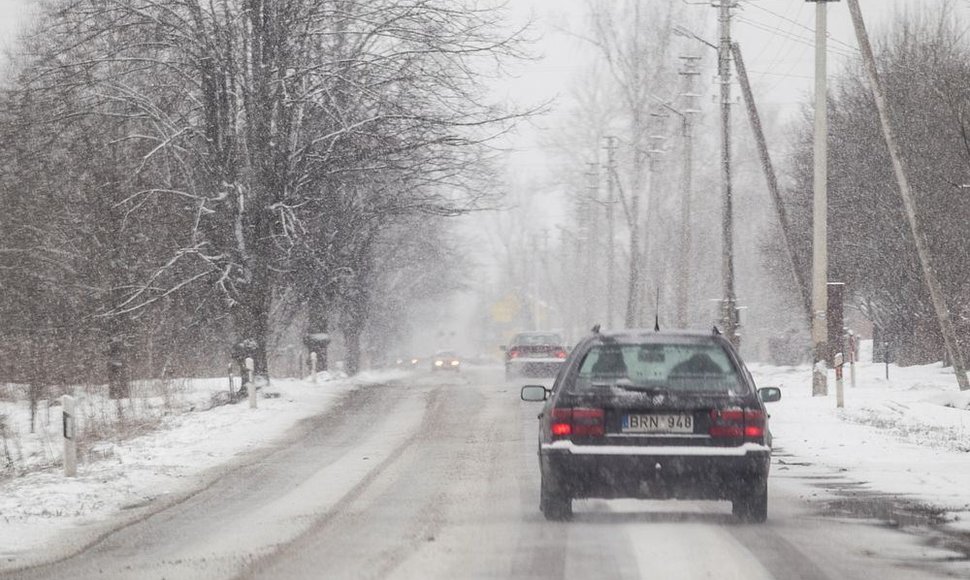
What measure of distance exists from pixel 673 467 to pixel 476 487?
3.36m

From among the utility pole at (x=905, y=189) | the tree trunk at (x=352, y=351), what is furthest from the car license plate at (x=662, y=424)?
the tree trunk at (x=352, y=351)

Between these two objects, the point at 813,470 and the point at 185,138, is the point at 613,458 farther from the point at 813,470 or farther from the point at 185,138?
the point at 185,138

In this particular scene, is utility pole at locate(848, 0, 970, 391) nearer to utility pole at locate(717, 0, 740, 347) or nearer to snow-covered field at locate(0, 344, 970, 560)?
snow-covered field at locate(0, 344, 970, 560)

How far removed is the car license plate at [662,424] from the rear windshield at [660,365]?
12.7 inches

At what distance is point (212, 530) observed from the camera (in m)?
10.2

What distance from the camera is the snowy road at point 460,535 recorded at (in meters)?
8.20

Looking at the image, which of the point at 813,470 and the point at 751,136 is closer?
the point at 813,470

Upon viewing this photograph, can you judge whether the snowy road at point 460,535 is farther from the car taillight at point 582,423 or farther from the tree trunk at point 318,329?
the tree trunk at point 318,329

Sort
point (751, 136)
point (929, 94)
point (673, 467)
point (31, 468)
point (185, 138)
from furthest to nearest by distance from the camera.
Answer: point (751, 136) → point (929, 94) → point (185, 138) → point (31, 468) → point (673, 467)

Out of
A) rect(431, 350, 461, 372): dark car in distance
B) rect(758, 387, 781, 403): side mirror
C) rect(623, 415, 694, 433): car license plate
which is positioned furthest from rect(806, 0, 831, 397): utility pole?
rect(431, 350, 461, 372): dark car in distance

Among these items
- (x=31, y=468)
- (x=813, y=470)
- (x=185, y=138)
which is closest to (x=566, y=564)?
(x=813, y=470)

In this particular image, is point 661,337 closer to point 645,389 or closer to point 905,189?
point 645,389

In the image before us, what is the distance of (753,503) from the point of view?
10102 millimetres

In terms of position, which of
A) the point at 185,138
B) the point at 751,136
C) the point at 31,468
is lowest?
the point at 31,468
